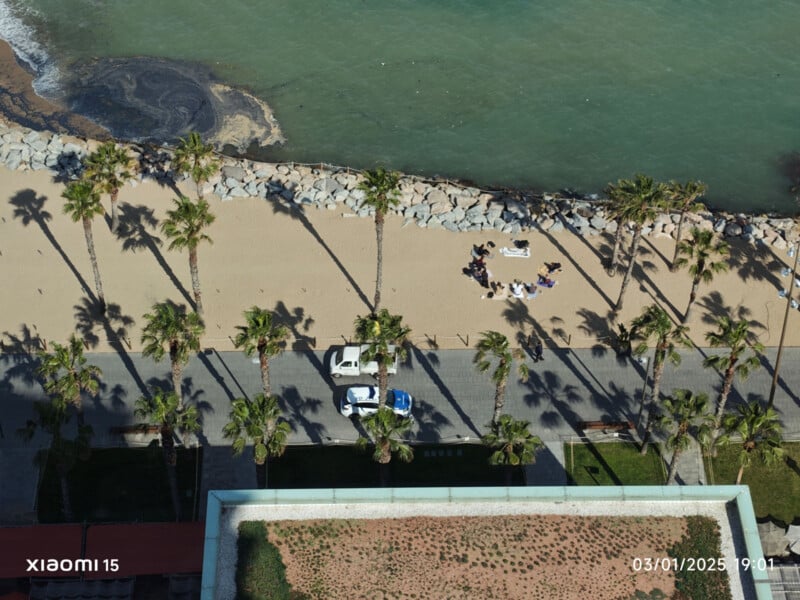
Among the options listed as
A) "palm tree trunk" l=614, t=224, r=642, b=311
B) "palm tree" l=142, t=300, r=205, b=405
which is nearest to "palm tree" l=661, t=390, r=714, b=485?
"palm tree trunk" l=614, t=224, r=642, b=311

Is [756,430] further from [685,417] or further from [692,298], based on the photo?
[692,298]

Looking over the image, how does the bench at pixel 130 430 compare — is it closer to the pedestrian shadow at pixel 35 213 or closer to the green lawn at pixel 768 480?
the pedestrian shadow at pixel 35 213

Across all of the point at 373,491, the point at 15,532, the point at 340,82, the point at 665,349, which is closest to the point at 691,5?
the point at 340,82

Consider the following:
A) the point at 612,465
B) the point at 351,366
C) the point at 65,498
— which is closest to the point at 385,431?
the point at 351,366

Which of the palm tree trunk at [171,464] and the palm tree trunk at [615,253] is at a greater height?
the palm tree trunk at [615,253]

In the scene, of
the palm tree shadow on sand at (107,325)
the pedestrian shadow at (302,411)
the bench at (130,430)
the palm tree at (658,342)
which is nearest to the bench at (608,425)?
the palm tree at (658,342)

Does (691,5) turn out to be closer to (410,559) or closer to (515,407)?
(515,407)

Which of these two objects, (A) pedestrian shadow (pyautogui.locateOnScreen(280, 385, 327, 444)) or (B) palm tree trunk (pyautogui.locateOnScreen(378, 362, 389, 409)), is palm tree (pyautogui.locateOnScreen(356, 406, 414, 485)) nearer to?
(B) palm tree trunk (pyautogui.locateOnScreen(378, 362, 389, 409))
